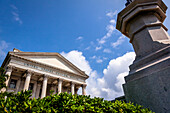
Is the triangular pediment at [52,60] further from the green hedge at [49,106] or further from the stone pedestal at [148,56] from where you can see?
the green hedge at [49,106]

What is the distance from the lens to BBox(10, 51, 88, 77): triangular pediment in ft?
75.0

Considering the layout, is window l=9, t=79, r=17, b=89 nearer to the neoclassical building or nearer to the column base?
the neoclassical building

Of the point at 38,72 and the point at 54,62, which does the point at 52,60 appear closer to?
the point at 54,62

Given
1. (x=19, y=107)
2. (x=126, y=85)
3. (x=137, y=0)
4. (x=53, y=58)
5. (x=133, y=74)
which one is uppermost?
(x=53, y=58)

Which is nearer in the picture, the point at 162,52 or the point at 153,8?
the point at 162,52

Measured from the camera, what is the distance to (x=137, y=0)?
13.3ft

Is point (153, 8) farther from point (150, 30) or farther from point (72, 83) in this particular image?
point (72, 83)

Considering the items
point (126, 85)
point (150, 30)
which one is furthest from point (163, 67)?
point (150, 30)

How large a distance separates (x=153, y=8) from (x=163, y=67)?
2.58 meters

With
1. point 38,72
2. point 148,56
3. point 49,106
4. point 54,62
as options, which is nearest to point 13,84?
point 38,72

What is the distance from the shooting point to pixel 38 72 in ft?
74.2

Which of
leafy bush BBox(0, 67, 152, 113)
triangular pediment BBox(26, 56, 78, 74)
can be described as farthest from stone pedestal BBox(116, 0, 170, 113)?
triangular pediment BBox(26, 56, 78, 74)

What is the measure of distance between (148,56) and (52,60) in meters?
26.5

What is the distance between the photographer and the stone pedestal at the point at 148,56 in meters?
2.70
